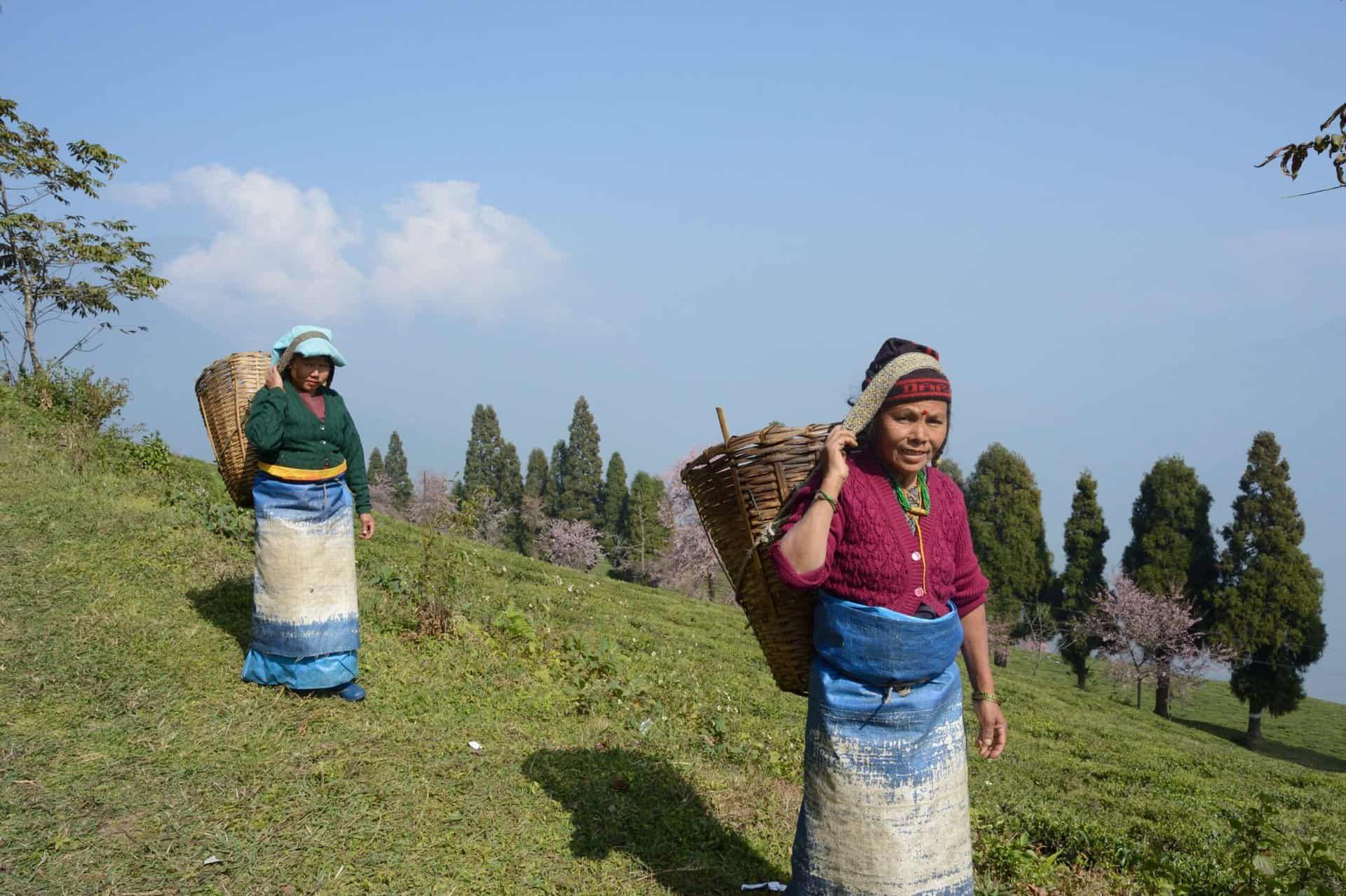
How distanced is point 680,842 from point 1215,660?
28.5 meters

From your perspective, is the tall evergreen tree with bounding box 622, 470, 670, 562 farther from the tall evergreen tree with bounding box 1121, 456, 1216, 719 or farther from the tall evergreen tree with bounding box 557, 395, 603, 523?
the tall evergreen tree with bounding box 1121, 456, 1216, 719

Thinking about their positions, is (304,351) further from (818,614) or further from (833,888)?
(833,888)

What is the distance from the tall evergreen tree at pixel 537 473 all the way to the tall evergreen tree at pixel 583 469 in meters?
1.85

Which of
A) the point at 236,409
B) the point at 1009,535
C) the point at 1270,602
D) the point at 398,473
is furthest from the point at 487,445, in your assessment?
the point at 236,409

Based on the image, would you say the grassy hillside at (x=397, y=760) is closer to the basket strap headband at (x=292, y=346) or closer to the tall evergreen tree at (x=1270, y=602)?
the basket strap headband at (x=292, y=346)

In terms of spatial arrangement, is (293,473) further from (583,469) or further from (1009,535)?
(583,469)

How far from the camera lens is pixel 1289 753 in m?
26.1

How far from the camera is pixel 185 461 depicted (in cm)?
1352

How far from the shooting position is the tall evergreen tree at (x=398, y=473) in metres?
50.4

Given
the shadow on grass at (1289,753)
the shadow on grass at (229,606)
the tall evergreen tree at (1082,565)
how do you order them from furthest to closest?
the tall evergreen tree at (1082,565), the shadow on grass at (1289,753), the shadow on grass at (229,606)

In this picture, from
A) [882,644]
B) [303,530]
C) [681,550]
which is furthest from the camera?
[681,550]

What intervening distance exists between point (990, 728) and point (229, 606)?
20.1 feet

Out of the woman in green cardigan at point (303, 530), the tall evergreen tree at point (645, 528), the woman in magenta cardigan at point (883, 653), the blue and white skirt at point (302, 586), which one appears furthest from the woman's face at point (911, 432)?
the tall evergreen tree at point (645, 528)

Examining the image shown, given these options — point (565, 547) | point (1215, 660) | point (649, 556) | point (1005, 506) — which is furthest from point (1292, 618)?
point (565, 547)
